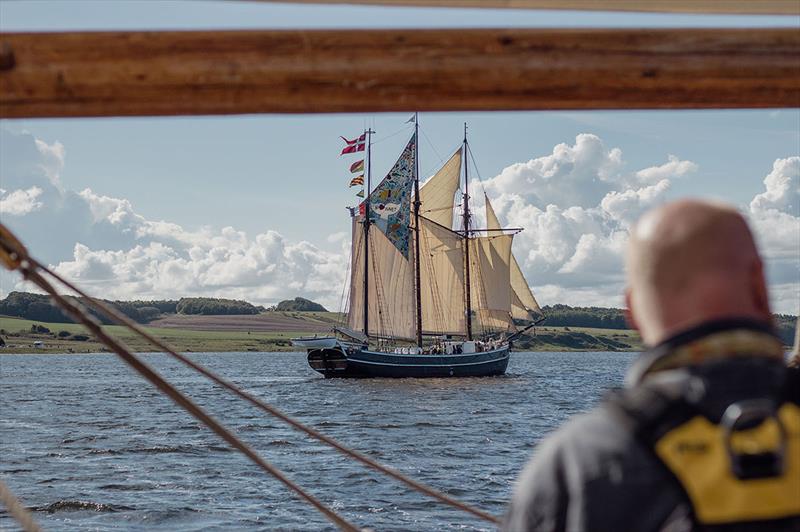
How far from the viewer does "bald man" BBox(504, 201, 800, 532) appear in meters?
1.48

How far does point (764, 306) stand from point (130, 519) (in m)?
16.7

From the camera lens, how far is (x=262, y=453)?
2541 cm

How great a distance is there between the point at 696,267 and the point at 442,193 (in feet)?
227

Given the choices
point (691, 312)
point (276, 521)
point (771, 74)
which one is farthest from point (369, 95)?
point (276, 521)

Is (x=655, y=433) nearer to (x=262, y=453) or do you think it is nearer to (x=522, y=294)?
(x=262, y=453)

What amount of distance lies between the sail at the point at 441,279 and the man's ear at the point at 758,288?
217 feet

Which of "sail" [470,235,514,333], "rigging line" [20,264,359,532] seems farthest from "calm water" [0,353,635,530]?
"sail" [470,235,514,333]

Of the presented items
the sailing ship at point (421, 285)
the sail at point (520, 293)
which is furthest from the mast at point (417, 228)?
the sail at point (520, 293)

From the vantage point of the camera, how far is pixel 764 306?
1611 mm

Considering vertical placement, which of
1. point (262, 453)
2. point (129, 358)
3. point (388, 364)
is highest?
point (129, 358)

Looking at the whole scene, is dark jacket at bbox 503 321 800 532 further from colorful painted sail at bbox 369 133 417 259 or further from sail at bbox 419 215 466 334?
sail at bbox 419 215 466 334

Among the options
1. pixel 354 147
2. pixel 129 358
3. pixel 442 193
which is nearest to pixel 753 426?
pixel 129 358

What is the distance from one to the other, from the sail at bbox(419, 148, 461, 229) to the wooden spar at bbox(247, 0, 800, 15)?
65.7 m

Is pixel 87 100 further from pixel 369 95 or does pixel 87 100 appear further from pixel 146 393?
pixel 146 393
